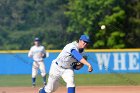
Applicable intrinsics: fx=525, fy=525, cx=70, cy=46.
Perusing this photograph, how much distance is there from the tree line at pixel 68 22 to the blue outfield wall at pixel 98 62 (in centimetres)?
1142

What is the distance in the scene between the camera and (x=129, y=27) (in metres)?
42.5

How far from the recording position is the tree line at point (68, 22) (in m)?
40.4

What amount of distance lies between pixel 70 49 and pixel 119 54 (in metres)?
16.2

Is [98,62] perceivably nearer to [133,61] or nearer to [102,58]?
[102,58]

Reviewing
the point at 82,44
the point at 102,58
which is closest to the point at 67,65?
the point at 82,44

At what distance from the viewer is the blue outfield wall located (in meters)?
26.9

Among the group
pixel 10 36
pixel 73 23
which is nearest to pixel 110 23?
pixel 73 23

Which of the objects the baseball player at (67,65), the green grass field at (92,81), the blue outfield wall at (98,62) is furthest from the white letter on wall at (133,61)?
the baseball player at (67,65)

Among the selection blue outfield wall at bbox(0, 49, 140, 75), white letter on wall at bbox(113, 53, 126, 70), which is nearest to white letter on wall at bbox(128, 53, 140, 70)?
blue outfield wall at bbox(0, 49, 140, 75)

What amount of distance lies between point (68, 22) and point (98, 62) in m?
18.7

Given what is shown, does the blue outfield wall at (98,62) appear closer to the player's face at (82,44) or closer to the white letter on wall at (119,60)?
the white letter on wall at (119,60)

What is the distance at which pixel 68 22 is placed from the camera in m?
45.6

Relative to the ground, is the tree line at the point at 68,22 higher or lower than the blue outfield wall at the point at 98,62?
higher

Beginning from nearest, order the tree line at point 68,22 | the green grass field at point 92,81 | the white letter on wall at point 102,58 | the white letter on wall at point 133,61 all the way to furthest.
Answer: the green grass field at point 92,81, the white letter on wall at point 133,61, the white letter on wall at point 102,58, the tree line at point 68,22
